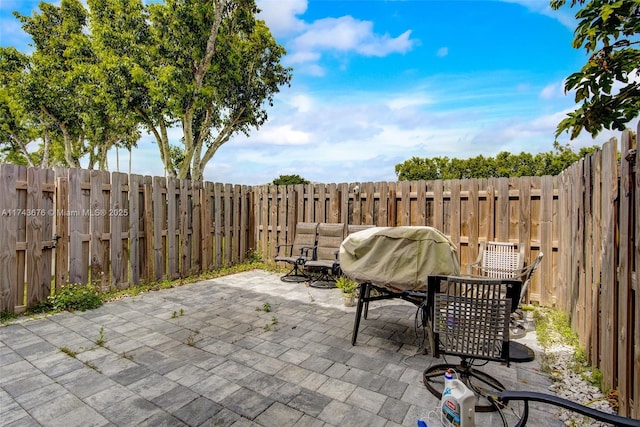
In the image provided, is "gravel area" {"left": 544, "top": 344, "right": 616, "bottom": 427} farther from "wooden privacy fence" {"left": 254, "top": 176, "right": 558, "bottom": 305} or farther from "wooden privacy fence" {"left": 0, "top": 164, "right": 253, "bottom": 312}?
"wooden privacy fence" {"left": 0, "top": 164, "right": 253, "bottom": 312}

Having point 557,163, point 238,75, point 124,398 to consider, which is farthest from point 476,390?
point 557,163

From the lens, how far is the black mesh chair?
2057 mm

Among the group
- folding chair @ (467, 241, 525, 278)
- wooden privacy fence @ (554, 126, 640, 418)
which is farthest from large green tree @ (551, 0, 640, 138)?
folding chair @ (467, 241, 525, 278)

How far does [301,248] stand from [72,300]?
3594mm

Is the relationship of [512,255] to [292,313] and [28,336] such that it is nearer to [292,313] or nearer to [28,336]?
[292,313]

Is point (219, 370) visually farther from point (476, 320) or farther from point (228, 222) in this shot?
point (228, 222)

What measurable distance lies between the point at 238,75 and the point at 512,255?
1158cm

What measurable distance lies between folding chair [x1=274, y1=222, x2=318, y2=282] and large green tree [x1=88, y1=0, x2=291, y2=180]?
295 inches

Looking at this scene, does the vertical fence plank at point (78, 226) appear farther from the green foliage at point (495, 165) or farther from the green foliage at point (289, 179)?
the green foliage at point (495, 165)

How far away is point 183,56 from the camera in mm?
11117

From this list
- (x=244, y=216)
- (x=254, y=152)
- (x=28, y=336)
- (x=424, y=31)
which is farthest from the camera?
(x=254, y=152)

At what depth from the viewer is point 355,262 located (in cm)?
287

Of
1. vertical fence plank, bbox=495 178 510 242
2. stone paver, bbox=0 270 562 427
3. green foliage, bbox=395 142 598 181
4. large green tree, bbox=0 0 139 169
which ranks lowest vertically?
stone paver, bbox=0 270 562 427

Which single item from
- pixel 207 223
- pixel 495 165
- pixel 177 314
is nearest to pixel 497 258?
pixel 177 314
